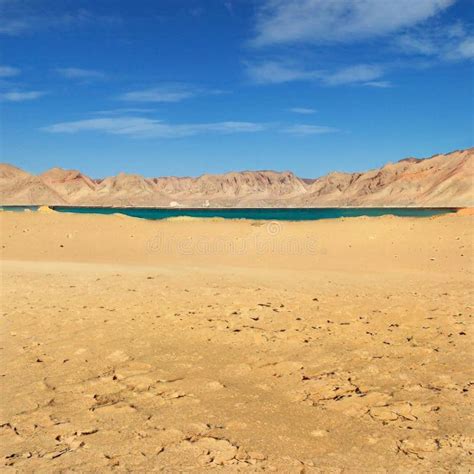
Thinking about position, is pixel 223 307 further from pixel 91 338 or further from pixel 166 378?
pixel 166 378

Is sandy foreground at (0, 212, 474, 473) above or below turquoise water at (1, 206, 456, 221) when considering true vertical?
below

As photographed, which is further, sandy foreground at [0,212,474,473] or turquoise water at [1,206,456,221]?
turquoise water at [1,206,456,221]

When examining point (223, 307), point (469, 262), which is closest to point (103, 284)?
point (223, 307)

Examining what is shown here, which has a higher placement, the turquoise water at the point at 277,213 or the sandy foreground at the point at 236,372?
the turquoise water at the point at 277,213

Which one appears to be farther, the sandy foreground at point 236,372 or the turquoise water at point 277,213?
the turquoise water at point 277,213

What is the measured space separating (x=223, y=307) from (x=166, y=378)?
3.07 m

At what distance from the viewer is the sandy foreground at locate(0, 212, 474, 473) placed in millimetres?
3229

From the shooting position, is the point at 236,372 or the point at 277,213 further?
the point at 277,213

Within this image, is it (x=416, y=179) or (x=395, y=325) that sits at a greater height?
(x=416, y=179)

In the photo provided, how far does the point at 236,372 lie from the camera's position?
479 centimetres

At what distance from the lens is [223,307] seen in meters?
7.63

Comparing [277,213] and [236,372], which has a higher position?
[277,213]

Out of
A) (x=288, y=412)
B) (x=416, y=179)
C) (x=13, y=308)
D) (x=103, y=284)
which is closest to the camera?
(x=288, y=412)

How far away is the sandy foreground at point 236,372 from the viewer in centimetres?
323
